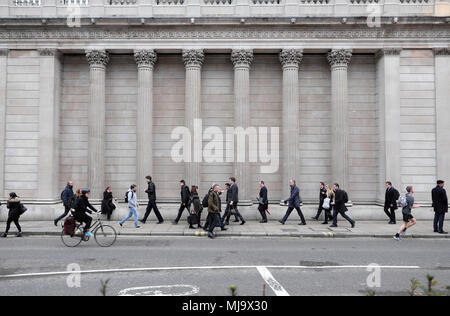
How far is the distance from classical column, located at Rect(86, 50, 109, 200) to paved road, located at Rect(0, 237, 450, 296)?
5487 millimetres

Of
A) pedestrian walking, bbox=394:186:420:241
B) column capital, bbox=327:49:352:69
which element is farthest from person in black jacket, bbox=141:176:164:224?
column capital, bbox=327:49:352:69

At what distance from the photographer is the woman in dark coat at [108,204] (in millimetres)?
17031

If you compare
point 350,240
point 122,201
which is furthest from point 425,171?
point 122,201

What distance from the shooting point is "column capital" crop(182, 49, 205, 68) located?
18.1m

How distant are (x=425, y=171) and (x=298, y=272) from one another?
1309 centimetres

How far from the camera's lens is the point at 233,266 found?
8.79 metres

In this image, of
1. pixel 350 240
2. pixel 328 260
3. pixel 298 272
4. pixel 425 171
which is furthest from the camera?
pixel 425 171

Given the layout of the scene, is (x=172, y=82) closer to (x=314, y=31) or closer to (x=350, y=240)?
(x=314, y=31)

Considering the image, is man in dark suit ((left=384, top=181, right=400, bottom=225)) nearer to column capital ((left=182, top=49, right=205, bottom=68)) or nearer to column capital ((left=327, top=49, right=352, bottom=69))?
column capital ((left=327, top=49, right=352, bottom=69))

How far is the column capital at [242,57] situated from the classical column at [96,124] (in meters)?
6.89

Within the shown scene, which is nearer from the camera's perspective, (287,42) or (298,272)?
(298,272)

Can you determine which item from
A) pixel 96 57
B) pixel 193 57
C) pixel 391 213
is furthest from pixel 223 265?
pixel 96 57

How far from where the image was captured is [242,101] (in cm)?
1817

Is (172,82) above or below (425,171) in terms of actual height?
above
